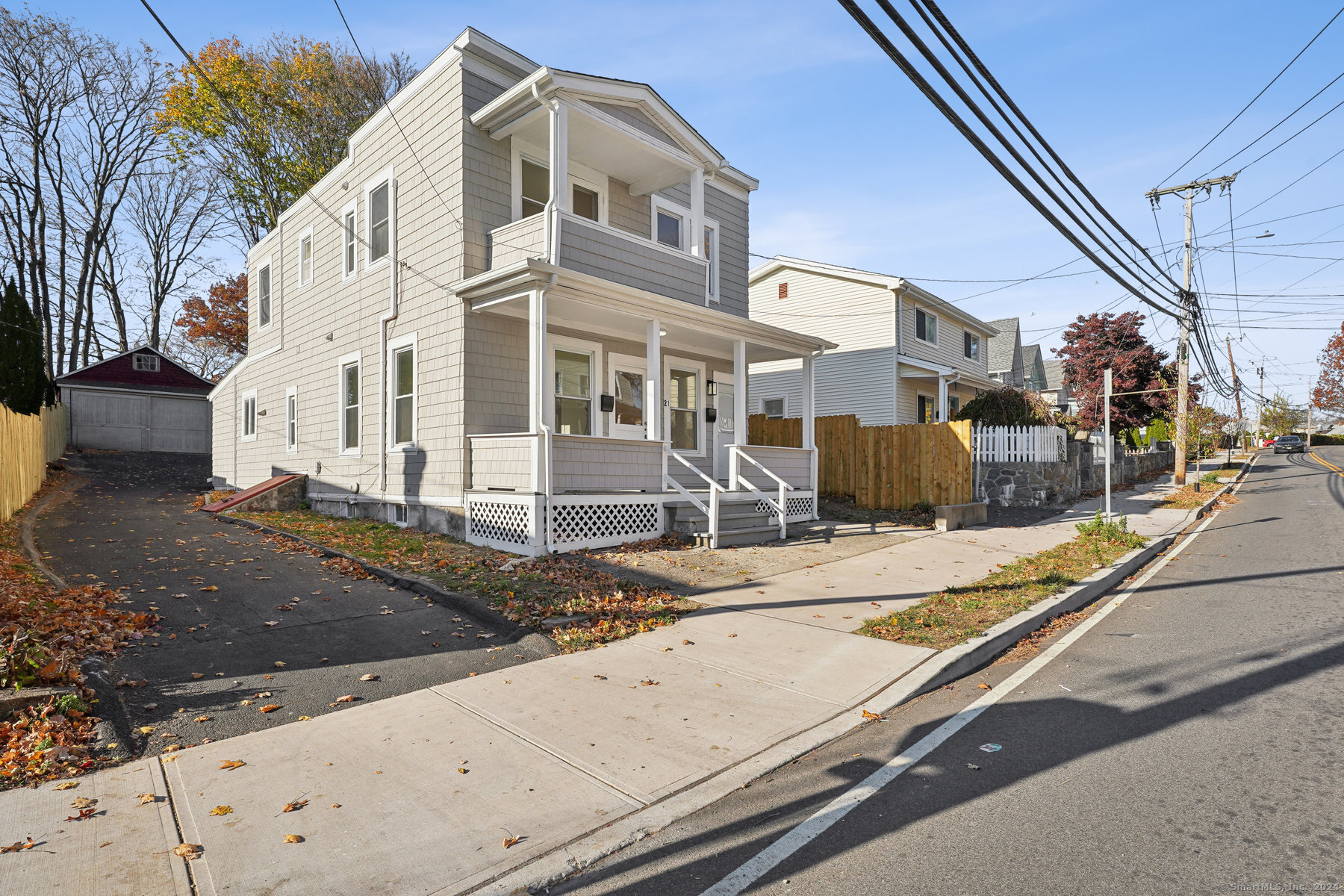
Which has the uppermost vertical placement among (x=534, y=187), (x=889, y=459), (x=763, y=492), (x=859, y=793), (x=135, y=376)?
(x=534, y=187)

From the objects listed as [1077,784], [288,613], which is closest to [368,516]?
[288,613]

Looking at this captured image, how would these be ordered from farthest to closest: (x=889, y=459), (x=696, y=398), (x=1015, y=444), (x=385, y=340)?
1. (x=1015, y=444)
2. (x=889, y=459)
3. (x=696, y=398)
4. (x=385, y=340)

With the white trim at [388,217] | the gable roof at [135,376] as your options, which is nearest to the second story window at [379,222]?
the white trim at [388,217]

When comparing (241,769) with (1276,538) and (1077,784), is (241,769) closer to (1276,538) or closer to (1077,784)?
(1077,784)

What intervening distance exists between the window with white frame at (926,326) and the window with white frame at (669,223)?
13703 millimetres

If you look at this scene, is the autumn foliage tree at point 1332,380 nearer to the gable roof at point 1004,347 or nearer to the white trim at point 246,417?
the gable roof at point 1004,347

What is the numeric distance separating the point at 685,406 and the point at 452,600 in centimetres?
879

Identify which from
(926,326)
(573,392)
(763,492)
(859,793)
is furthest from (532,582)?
(926,326)

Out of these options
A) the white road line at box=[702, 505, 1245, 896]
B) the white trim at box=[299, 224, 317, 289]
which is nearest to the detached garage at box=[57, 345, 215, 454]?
the white trim at box=[299, 224, 317, 289]

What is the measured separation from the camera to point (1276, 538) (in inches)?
499

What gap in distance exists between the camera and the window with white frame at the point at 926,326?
87.9 feet

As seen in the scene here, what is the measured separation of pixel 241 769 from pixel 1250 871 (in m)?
4.80

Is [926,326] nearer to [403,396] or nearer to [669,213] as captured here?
[669,213]

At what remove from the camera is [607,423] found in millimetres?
13875
